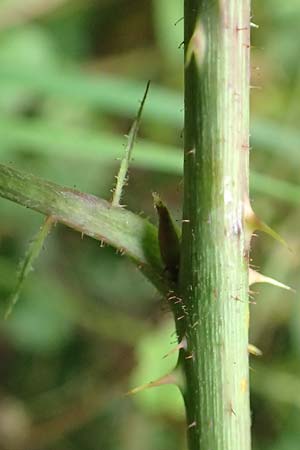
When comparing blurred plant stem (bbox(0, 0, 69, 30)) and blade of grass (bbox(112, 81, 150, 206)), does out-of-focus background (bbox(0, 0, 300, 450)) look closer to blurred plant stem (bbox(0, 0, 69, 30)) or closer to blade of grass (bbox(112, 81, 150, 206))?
blurred plant stem (bbox(0, 0, 69, 30))

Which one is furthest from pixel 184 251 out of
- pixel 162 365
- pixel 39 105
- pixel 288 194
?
pixel 39 105

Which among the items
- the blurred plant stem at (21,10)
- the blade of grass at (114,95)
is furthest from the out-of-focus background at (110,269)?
the blade of grass at (114,95)

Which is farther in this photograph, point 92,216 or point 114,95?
point 114,95

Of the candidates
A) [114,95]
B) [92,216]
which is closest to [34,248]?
[92,216]

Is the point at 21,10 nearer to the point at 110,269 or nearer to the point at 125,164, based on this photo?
the point at 110,269

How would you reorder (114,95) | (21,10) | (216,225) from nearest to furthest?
(216,225)
(114,95)
(21,10)

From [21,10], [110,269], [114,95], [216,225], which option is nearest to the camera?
[216,225]

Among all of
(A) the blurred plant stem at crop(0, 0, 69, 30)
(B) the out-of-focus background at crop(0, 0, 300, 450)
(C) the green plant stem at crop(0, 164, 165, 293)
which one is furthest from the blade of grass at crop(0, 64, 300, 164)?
(C) the green plant stem at crop(0, 164, 165, 293)
